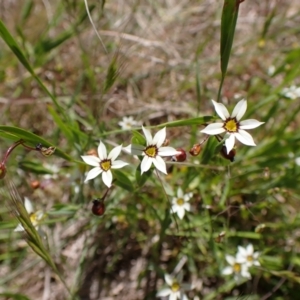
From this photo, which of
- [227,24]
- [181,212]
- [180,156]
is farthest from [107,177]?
[227,24]

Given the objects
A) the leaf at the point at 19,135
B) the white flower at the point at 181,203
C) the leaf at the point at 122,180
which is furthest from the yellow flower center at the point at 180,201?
the leaf at the point at 19,135

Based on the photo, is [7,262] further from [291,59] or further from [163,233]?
[291,59]

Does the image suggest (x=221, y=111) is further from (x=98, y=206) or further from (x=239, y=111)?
(x=98, y=206)

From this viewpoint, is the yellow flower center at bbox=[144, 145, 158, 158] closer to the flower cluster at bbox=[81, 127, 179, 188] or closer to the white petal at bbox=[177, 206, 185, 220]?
the flower cluster at bbox=[81, 127, 179, 188]

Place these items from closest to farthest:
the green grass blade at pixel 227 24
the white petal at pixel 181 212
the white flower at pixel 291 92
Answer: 1. the green grass blade at pixel 227 24
2. the white petal at pixel 181 212
3. the white flower at pixel 291 92

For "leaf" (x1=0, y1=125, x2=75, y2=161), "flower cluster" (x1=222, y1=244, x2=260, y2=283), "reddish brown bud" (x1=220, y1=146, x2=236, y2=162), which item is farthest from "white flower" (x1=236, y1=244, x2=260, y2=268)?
"leaf" (x1=0, y1=125, x2=75, y2=161)

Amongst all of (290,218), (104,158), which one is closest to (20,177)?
(104,158)

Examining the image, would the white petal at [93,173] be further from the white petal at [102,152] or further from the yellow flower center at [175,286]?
the yellow flower center at [175,286]
